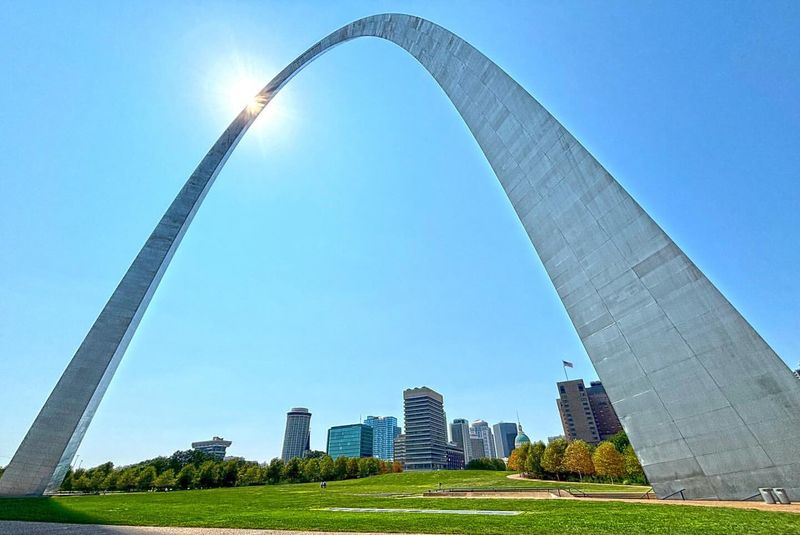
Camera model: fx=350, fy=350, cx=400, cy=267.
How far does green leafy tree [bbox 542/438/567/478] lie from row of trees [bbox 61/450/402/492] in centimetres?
3920

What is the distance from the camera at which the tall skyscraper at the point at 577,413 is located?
13838 cm

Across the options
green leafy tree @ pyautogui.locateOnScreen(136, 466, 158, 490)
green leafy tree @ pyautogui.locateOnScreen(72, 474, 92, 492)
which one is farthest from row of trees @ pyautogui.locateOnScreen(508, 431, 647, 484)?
green leafy tree @ pyautogui.locateOnScreen(72, 474, 92, 492)

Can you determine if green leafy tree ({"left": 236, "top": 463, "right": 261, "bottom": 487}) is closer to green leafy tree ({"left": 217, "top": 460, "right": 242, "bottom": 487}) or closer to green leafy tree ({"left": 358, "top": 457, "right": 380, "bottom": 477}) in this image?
green leafy tree ({"left": 217, "top": 460, "right": 242, "bottom": 487})

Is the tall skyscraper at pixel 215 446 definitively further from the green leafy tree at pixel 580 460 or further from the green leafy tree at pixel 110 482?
the green leafy tree at pixel 580 460

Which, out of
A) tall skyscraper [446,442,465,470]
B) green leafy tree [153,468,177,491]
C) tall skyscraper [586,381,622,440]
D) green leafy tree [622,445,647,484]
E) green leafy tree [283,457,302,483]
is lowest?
green leafy tree [622,445,647,484]

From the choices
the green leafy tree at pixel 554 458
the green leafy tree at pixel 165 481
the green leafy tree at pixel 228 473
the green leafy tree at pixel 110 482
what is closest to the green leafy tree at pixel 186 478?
the green leafy tree at pixel 165 481

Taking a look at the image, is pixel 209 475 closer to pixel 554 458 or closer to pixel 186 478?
pixel 186 478

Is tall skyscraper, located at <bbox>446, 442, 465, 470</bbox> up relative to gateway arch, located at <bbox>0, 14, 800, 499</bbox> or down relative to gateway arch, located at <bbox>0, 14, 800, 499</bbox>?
up

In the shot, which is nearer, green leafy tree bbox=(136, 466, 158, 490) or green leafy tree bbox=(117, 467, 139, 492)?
green leafy tree bbox=(117, 467, 139, 492)

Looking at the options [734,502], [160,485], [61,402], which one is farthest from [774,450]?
[160,485]

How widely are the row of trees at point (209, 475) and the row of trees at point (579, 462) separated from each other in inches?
1291

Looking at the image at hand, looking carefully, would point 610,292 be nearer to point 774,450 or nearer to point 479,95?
point 774,450

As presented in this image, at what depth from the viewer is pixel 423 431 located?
14225 cm

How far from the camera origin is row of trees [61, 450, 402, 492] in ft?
174
